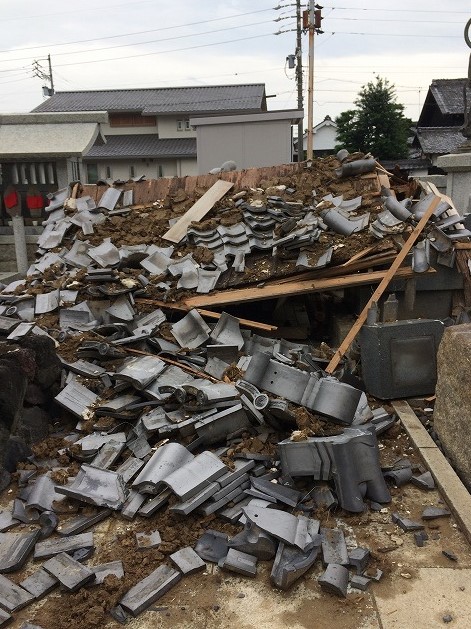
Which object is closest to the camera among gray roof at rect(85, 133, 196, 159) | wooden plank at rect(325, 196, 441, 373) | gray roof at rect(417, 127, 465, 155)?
wooden plank at rect(325, 196, 441, 373)

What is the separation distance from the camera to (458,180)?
35.8 ft

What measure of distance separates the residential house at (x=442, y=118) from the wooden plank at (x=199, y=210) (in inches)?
856

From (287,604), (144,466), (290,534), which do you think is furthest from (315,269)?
(287,604)

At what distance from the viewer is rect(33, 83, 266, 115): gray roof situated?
3538 centimetres

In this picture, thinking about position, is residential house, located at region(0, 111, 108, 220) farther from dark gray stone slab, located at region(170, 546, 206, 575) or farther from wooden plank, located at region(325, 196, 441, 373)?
dark gray stone slab, located at region(170, 546, 206, 575)

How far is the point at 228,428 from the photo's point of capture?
17.8 feet

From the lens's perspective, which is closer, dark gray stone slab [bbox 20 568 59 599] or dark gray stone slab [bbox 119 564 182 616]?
dark gray stone slab [bbox 119 564 182 616]

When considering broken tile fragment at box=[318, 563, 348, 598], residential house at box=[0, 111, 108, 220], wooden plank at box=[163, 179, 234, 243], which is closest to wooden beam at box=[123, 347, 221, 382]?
wooden plank at box=[163, 179, 234, 243]

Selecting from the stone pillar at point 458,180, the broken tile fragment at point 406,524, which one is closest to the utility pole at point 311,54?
the stone pillar at point 458,180

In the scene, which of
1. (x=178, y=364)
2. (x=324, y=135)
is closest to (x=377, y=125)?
(x=324, y=135)

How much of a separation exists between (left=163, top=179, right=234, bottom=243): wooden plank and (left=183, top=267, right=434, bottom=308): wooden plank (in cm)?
177

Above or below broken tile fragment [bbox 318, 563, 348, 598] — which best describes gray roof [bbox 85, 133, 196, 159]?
above

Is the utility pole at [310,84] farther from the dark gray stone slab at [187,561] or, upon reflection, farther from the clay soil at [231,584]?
the dark gray stone slab at [187,561]

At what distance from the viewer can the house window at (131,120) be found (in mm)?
37156
